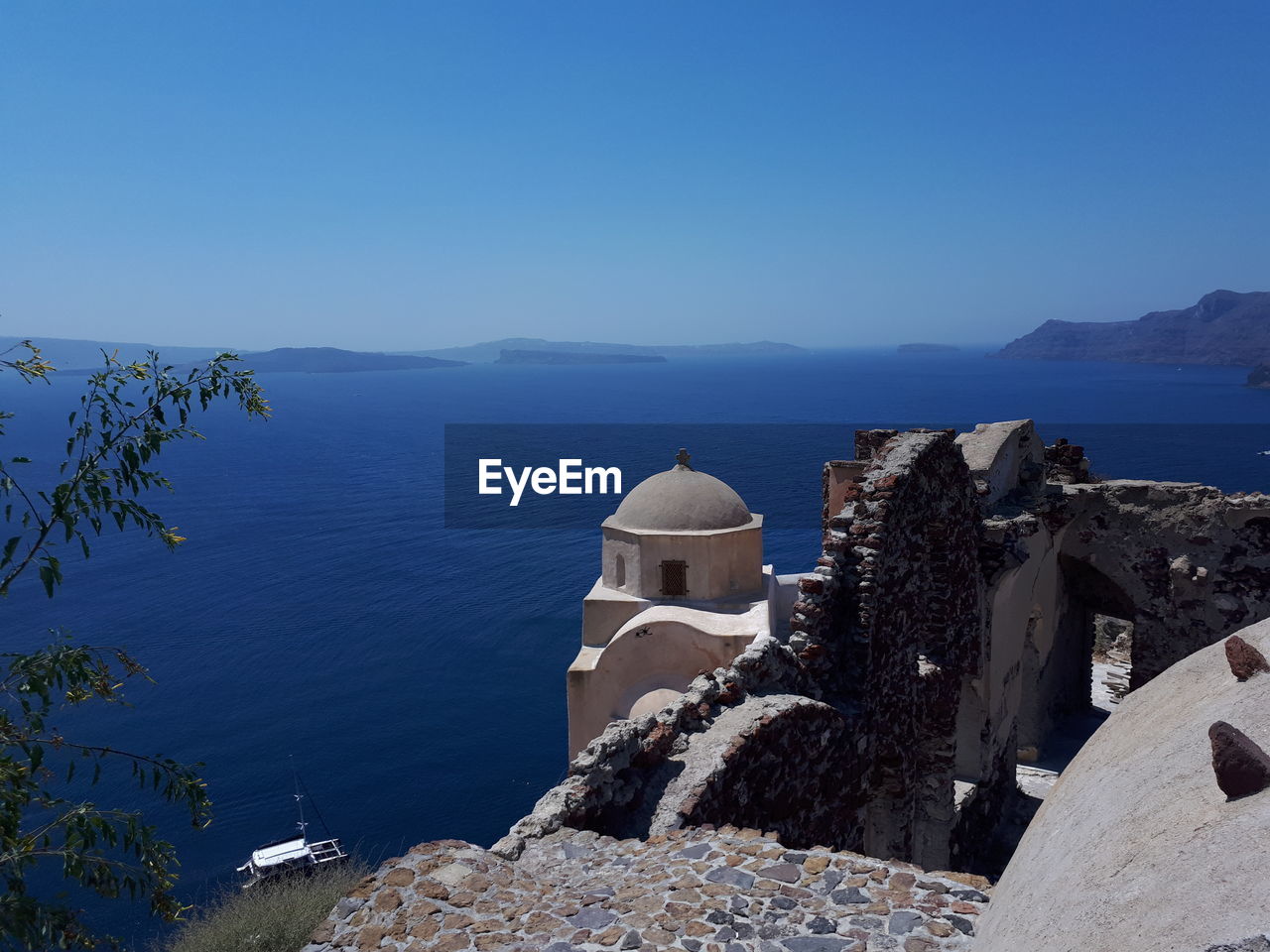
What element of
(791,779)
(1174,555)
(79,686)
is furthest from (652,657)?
(79,686)

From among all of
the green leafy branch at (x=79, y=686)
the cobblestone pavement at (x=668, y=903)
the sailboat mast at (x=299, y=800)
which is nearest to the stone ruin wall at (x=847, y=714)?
the cobblestone pavement at (x=668, y=903)

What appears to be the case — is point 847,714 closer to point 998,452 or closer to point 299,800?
point 998,452

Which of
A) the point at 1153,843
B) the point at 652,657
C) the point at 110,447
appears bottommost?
the point at 652,657

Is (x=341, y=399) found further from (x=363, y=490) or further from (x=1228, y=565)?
(x=1228, y=565)

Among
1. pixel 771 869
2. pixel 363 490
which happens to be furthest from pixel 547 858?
pixel 363 490

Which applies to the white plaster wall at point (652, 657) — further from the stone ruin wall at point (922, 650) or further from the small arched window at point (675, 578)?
the stone ruin wall at point (922, 650)

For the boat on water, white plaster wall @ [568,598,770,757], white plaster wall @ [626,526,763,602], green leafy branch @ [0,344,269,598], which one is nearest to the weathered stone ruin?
white plaster wall @ [626,526,763,602]
